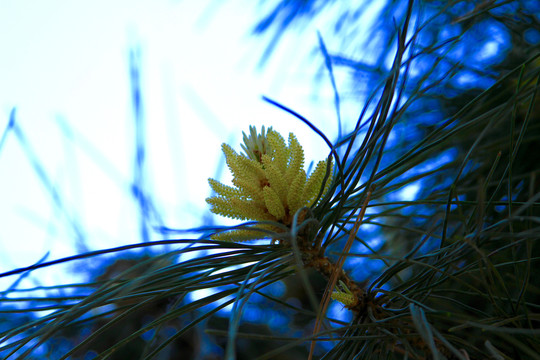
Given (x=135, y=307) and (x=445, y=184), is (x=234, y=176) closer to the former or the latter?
(x=135, y=307)

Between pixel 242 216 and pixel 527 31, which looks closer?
pixel 242 216

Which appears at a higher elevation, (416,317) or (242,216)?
(242,216)

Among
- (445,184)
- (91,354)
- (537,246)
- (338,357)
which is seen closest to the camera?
(338,357)

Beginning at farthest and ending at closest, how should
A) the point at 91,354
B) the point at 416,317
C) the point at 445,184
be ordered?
the point at 91,354 < the point at 445,184 < the point at 416,317

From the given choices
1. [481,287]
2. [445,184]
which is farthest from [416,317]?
[445,184]

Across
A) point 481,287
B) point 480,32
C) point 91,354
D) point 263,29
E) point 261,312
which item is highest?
point 263,29

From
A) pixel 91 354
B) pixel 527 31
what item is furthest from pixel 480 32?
pixel 91 354
